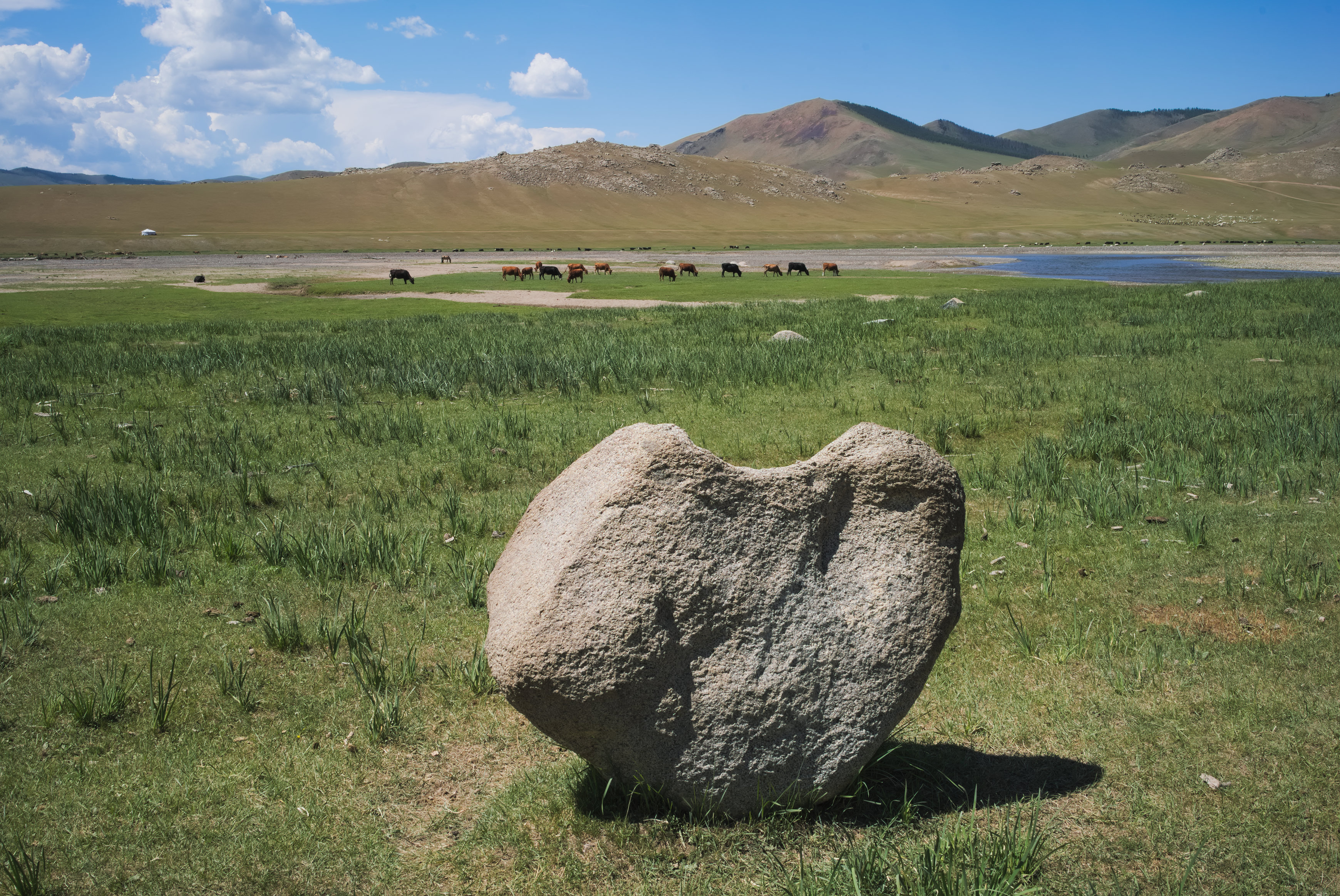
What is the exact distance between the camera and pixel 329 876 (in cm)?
414

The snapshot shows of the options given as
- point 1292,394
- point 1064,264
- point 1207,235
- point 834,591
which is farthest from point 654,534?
point 1207,235

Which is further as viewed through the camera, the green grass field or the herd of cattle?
the herd of cattle

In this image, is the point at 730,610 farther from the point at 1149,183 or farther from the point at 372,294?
the point at 1149,183

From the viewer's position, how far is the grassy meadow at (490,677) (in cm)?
422

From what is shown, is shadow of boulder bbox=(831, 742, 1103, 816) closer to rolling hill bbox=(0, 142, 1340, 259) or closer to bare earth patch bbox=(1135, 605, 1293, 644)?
bare earth patch bbox=(1135, 605, 1293, 644)

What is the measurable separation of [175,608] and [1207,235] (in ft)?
391

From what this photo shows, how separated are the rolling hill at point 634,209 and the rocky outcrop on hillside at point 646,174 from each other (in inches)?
18.0

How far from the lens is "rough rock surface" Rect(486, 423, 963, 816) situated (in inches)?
158

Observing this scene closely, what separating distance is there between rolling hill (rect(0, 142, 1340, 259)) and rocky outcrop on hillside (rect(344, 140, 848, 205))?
0.46m

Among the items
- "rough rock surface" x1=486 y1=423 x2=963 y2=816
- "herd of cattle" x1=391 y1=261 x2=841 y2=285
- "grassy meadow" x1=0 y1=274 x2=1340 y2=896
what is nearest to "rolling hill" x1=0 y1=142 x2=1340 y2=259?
"herd of cattle" x1=391 y1=261 x2=841 y2=285

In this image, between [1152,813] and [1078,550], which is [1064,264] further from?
[1152,813]

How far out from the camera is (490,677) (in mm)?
6000

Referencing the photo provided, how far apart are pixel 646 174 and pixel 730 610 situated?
158m

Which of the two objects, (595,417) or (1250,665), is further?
(595,417)
